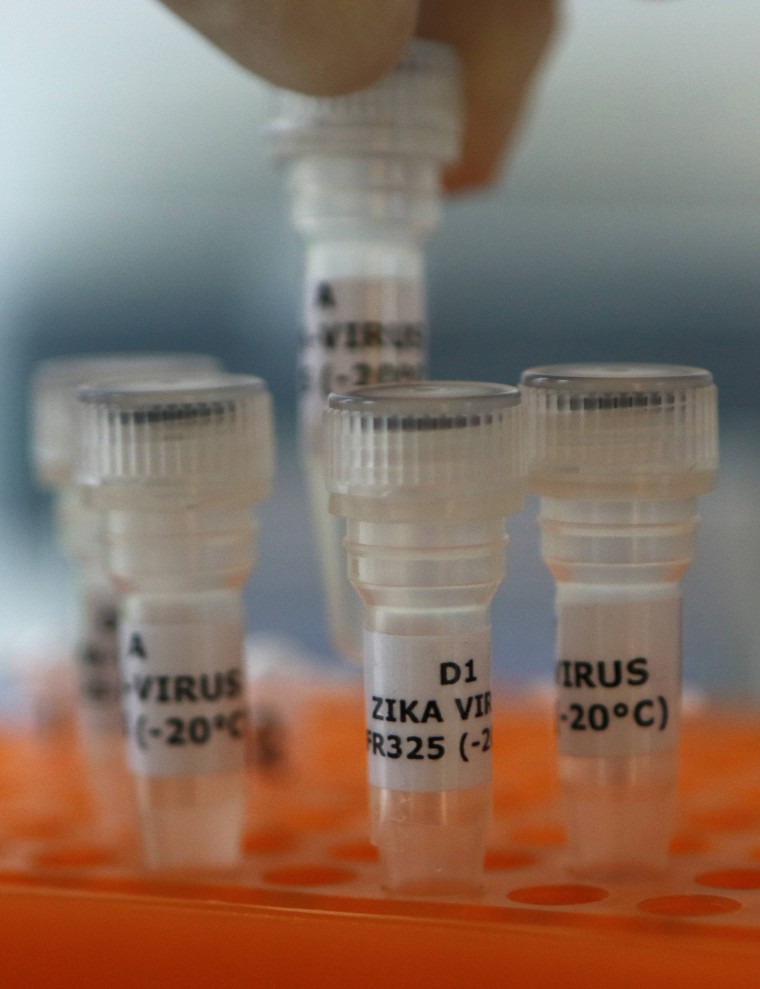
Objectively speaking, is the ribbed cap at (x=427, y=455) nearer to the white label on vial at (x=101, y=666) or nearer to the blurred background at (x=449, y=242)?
the white label on vial at (x=101, y=666)

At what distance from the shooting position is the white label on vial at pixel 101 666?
0.55 meters

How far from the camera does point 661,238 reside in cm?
150

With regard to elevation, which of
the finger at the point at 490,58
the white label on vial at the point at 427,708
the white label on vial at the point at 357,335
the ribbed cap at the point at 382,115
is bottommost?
the white label on vial at the point at 427,708

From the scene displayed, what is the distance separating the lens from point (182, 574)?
0.42 meters

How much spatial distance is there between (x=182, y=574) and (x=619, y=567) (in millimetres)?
137

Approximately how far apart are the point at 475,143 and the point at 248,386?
0.87ft

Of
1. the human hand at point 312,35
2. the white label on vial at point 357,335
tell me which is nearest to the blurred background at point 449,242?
the white label on vial at point 357,335

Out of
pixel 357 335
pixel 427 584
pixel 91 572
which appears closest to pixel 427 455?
pixel 427 584

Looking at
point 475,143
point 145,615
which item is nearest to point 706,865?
point 145,615

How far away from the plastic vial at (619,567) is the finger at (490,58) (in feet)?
0.59

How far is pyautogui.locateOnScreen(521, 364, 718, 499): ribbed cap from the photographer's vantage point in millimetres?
382

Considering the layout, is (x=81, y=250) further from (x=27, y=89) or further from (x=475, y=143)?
(x=475, y=143)

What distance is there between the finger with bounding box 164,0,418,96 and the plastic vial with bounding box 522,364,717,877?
11 centimetres

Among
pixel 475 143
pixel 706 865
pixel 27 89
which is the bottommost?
pixel 706 865
